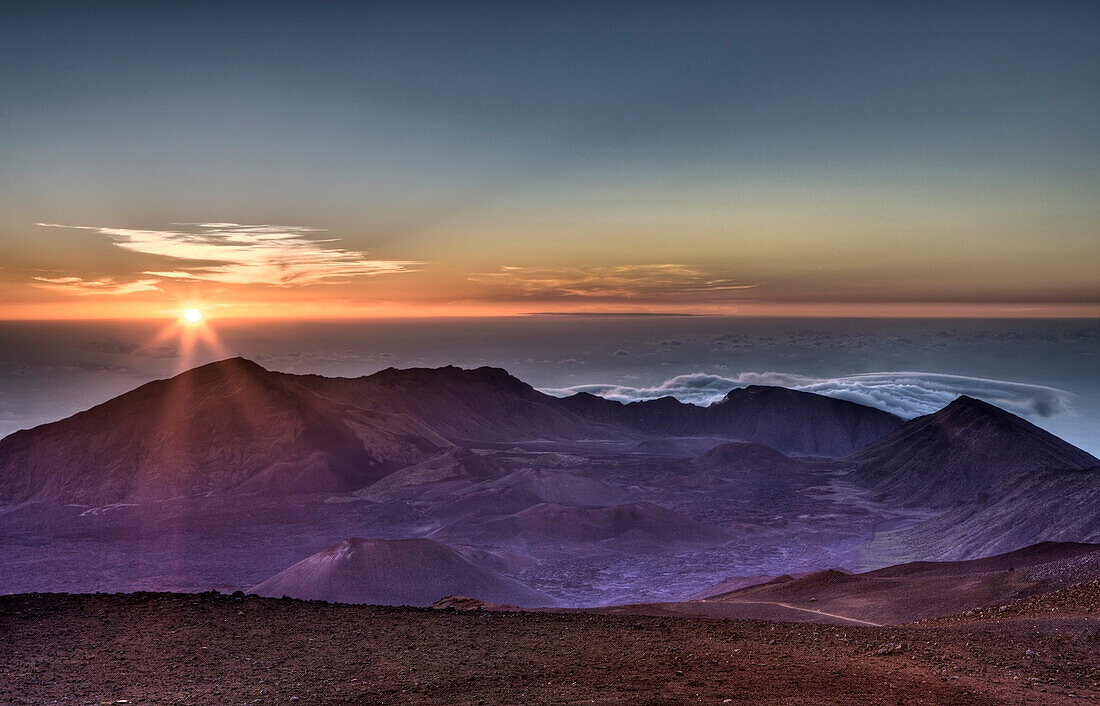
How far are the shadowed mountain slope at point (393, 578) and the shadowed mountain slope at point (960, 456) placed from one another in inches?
2539

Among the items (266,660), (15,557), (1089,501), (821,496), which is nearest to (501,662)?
Result: (266,660)

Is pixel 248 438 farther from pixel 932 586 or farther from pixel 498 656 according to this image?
pixel 498 656

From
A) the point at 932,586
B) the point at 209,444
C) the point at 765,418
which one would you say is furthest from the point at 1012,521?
the point at 765,418

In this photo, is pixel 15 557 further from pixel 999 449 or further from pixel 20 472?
pixel 999 449

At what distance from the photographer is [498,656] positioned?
13.7 meters

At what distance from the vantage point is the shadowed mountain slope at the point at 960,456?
9888 centimetres

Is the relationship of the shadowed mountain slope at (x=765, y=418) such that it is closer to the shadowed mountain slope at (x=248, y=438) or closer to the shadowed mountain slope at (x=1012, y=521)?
the shadowed mountain slope at (x=248, y=438)

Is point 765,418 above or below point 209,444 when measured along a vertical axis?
below

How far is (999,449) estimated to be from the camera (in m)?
103

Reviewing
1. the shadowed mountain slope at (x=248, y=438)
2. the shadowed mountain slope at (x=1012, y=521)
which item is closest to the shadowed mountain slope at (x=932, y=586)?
the shadowed mountain slope at (x=1012, y=521)

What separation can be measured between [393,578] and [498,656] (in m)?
41.1

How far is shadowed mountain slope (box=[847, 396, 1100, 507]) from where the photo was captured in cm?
9888

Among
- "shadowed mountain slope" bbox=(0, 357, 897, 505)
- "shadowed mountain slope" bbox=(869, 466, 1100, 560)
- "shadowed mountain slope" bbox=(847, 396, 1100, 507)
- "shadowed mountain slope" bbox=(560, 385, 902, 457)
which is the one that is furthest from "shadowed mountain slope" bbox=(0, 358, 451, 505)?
"shadowed mountain slope" bbox=(869, 466, 1100, 560)

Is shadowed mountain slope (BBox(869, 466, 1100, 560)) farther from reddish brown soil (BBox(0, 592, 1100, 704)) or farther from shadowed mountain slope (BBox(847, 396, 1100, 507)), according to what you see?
reddish brown soil (BBox(0, 592, 1100, 704))
